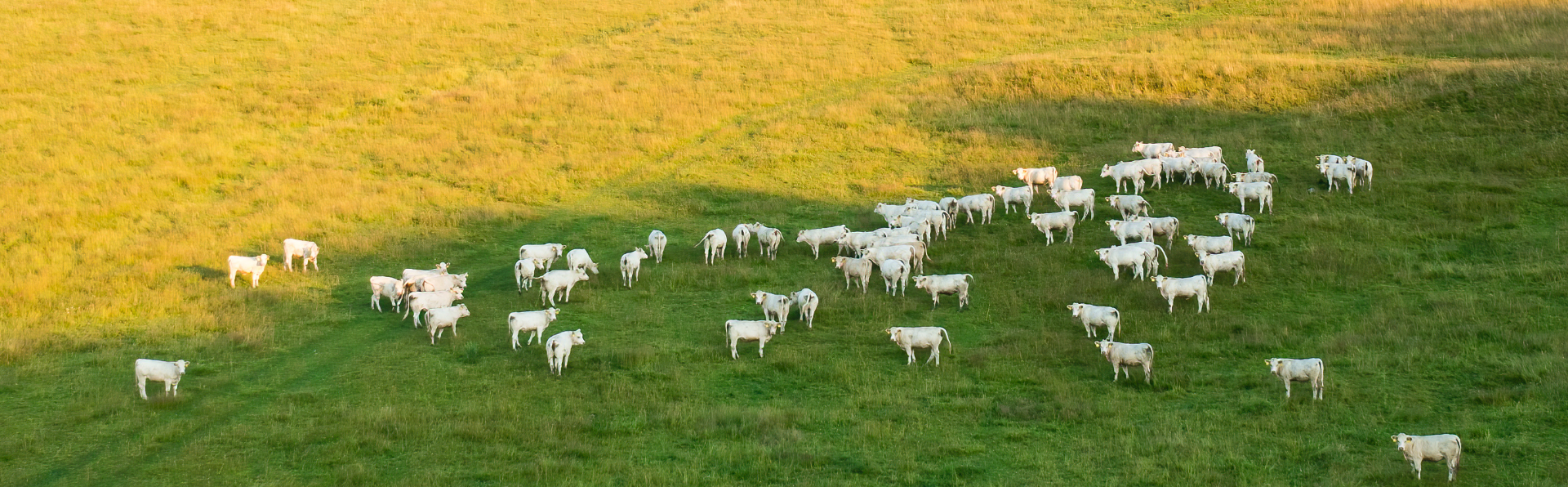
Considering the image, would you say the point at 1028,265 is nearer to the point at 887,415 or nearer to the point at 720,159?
the point at 887,415

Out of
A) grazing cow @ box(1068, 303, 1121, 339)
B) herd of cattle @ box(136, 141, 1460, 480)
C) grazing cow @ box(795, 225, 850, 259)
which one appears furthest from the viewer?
grazing cow @ box(795, 225, 850, 259)

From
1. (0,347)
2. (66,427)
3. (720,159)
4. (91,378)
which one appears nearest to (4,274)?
(0,347)

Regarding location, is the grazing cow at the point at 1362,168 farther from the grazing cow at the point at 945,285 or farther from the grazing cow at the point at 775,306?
the grazing cow at the point at 775,306

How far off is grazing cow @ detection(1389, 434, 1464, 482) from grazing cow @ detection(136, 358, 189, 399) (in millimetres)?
20245

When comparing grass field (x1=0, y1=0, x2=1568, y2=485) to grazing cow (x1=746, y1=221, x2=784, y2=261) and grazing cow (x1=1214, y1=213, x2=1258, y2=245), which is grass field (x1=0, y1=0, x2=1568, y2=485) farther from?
grazing cow (x1=1214, y1=213, x2=1258, y2=245)

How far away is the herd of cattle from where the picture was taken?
23.2 meters

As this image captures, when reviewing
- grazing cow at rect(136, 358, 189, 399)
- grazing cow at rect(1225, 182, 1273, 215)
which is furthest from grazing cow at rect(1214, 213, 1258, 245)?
grazing cow at rect(136, 358, 189, 399)

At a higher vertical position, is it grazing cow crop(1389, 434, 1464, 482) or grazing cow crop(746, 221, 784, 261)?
grazing cow crop(746, 221, 784, 261)

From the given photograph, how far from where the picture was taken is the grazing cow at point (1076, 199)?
3394 centimetres

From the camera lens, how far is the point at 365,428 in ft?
68.7

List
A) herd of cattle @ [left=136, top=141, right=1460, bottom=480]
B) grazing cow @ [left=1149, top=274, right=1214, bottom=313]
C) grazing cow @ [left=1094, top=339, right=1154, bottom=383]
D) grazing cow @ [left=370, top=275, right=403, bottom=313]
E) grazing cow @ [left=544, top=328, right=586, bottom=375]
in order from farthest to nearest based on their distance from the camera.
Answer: grazing cow @ [left=370, top=275, right=403, bottom=313], grazing cow @ [left=1149, top=274, right=1214, bottom=313], grazing cow @ [left=544, top=328, right=586, bottom=375], herd of cattle @ [left=136, top=141, right=1460, bottom=480], grazing cow @ [left=1094, top=339, right=1154, bottom=383]

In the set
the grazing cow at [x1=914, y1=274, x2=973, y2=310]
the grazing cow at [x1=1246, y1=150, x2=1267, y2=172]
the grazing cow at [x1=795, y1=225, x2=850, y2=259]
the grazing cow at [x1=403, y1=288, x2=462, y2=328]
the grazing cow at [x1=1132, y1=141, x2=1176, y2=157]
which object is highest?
the grazing cow at [x1=1132, y1=141, x2=1176, y2=157]

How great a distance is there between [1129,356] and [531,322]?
38.5 feet

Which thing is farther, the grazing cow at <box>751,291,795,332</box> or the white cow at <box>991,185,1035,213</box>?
the white cow at <box>991,185,1035,213</box>
